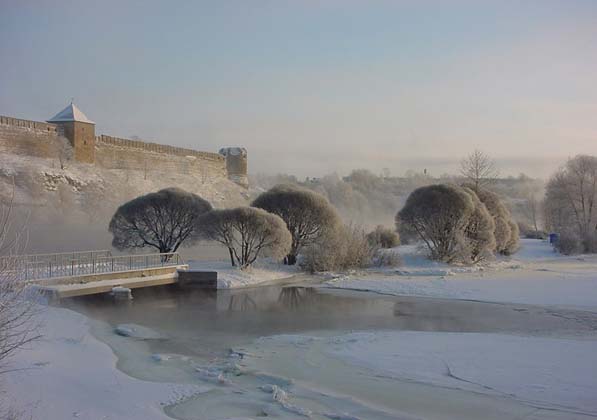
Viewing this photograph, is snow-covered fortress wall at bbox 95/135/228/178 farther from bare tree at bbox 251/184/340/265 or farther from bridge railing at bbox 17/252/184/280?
bridge railing at bbox 17/252/184/280

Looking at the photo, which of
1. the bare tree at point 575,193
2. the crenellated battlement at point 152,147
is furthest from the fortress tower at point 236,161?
the bare tree at point 575,193

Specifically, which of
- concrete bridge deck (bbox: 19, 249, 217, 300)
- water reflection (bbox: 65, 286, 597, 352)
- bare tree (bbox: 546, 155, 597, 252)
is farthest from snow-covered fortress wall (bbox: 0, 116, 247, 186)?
bare tree (bbox: 546, 155, 597, 252)

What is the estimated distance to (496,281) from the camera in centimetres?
1912

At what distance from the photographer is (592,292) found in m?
16.0

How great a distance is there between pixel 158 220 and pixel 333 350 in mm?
14315

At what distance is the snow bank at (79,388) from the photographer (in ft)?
20.5

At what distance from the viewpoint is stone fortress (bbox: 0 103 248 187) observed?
3397 cm

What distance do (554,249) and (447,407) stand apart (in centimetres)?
2669

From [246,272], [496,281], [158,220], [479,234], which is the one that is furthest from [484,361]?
[479,234]

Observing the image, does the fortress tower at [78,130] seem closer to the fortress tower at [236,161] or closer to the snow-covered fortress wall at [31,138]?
the snow-covered fortress wall at [31,138]

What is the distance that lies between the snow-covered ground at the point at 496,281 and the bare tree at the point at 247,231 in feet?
7.36

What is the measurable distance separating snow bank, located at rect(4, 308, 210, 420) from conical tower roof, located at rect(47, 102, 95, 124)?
3056cm

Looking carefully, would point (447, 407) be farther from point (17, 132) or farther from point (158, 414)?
point (17, 132)

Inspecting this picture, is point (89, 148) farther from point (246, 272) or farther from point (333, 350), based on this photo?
point (333, 350)
